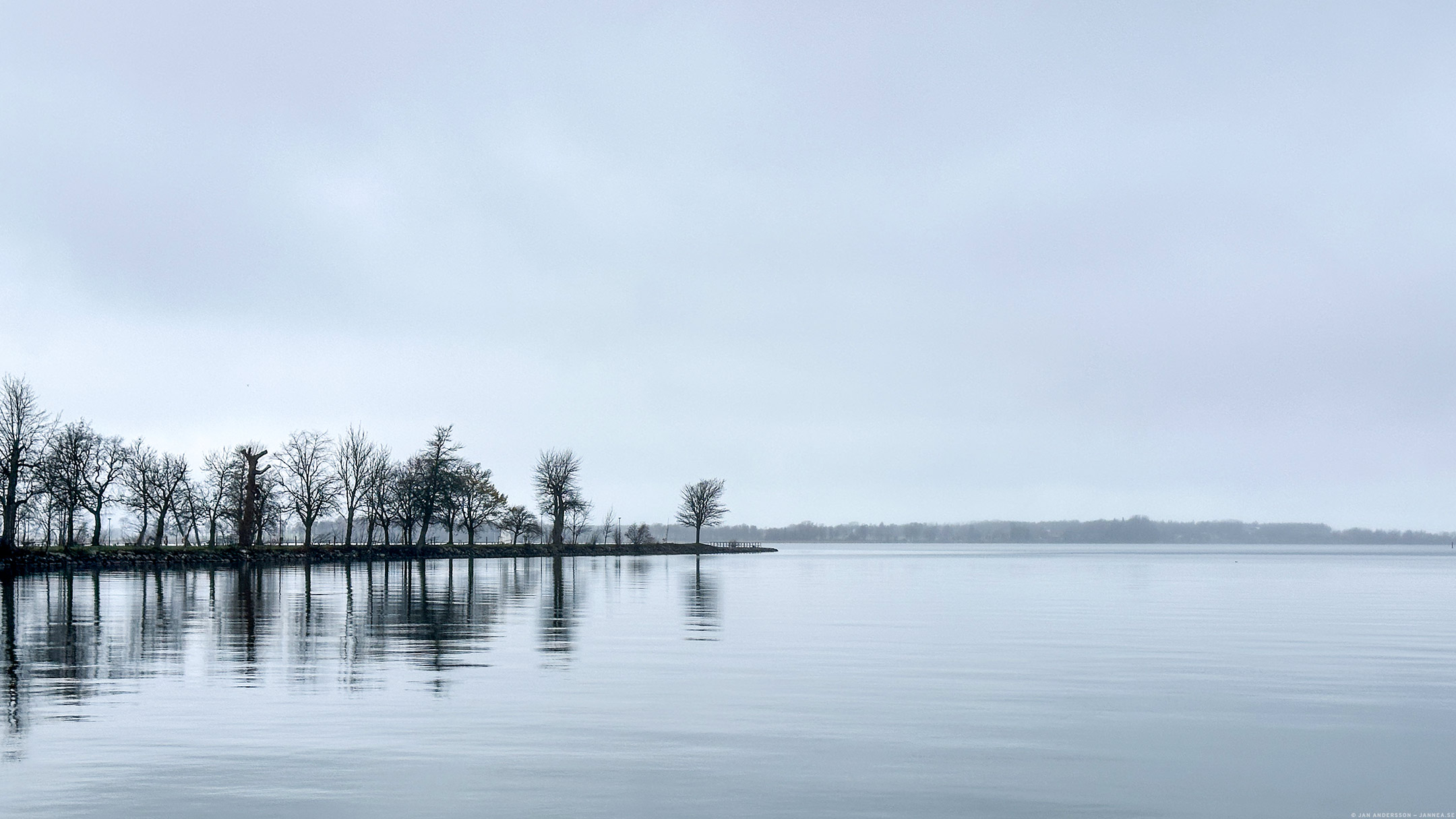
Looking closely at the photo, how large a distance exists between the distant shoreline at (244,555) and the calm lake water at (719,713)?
48046 mm

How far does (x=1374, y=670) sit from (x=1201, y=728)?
10.3 meters

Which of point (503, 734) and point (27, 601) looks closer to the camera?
point (503, 734)

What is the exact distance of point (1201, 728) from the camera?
694 inches

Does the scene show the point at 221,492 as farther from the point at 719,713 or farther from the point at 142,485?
the point at 719,713

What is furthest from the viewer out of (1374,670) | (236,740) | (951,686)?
(1374,670)

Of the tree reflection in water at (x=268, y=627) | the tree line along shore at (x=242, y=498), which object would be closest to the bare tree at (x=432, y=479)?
the tree line along shore at (x=242, y=498)

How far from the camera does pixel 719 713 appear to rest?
18562mm

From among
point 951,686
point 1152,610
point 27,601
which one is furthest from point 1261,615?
point 27,601

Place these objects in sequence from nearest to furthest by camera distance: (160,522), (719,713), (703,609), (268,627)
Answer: (719,713) → (268,627) → (703,609) → (160,522)

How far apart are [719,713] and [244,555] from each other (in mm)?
92415

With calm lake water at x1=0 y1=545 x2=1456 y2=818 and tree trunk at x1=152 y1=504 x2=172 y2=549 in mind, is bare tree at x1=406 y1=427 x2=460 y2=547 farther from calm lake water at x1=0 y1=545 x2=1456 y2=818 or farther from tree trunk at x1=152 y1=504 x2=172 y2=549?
calm lake water at x1=0 y1=545 x2=1456 y2=818

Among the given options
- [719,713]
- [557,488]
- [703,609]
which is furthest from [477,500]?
[719,713]

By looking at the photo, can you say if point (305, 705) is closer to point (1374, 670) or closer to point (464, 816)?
point (464, 816)

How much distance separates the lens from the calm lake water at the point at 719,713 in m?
13.0
